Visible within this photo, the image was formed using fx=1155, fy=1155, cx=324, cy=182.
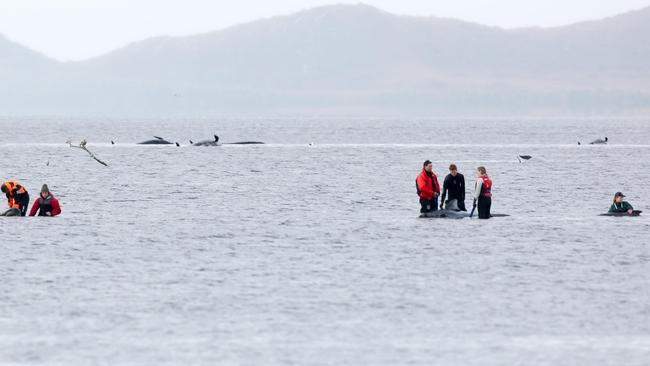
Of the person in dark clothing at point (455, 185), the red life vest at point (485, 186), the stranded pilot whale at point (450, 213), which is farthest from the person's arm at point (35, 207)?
the red life vest at point (485, 186)

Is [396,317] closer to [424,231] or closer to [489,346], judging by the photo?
[489,346]

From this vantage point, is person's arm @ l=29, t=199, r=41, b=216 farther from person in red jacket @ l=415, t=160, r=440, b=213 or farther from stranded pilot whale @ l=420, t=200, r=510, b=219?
stranded pilot whale @ l=420, t=200, r=510, b=219

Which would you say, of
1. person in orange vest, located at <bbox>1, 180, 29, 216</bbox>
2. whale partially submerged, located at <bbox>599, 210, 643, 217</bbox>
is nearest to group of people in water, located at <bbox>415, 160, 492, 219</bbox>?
whale partially submerged, located at <bbox>599, 210, 643, 217</bbox>

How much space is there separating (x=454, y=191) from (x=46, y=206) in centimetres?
1684

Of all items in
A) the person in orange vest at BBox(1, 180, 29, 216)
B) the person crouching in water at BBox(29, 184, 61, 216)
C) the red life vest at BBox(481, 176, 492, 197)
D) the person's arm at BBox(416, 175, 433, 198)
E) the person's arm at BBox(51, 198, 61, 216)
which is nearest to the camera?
the red life vest at BBox(481, 176, 492, 197)

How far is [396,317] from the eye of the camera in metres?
26.0

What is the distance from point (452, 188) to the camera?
145 ft

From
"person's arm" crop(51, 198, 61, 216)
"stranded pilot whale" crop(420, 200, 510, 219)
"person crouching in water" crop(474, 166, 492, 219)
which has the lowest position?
"person's arm" crop(51, 198, 61, 216)

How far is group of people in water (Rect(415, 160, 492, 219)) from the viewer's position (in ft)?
141

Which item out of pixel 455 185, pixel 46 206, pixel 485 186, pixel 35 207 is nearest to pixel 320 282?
pixel 455 185

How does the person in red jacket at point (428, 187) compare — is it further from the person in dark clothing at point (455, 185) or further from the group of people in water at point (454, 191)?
the person in dark clothing at point (455, 185)

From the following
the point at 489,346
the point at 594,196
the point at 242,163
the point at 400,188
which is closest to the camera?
the point at 489,346

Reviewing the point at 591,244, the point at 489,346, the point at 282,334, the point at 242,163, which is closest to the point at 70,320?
the point at 282,334

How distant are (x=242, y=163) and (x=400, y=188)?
36.7m
